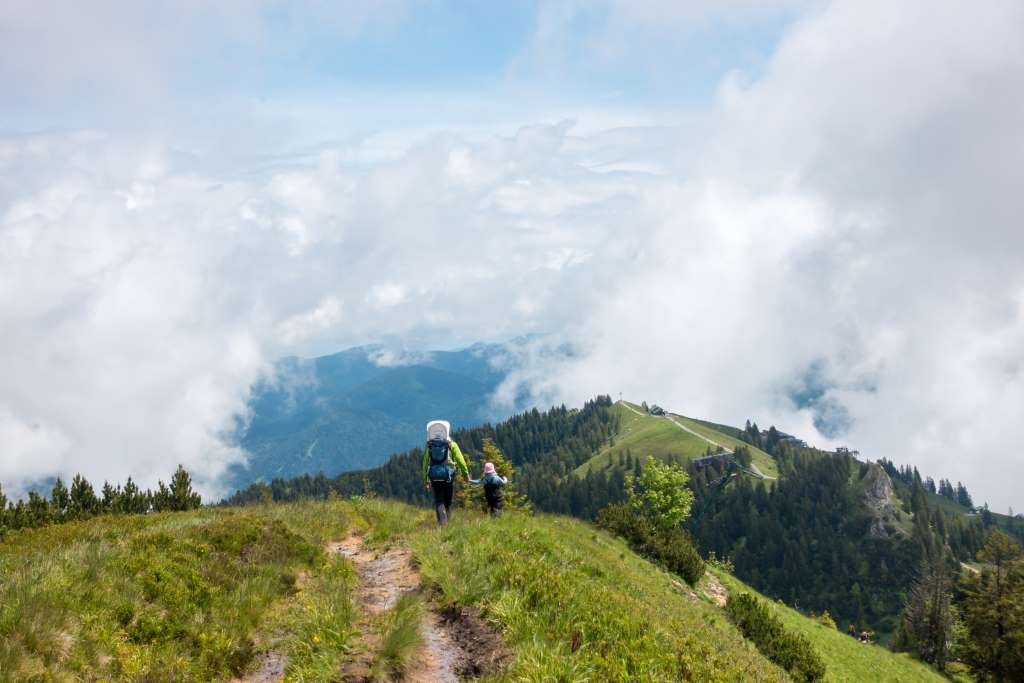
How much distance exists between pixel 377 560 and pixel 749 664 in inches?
376

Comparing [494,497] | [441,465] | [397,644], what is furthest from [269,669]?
[494,497]

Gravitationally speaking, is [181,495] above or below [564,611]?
above

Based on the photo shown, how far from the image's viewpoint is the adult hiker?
19.2 metres

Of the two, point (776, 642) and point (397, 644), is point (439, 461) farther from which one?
point (776, 642)

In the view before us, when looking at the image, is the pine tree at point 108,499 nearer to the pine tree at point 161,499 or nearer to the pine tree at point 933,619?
the pine tree at point 161,499

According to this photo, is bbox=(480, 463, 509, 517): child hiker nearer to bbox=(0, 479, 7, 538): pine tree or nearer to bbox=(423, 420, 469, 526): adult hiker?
bbox=(423, 420, 469, 526): adult hiker

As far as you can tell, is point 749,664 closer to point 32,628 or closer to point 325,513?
point 32,628

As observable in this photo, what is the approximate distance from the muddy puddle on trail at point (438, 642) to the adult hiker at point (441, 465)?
4706 mm

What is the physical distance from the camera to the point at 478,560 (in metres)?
13.1

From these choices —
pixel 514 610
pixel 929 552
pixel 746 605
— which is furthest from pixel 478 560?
pixel 929 552

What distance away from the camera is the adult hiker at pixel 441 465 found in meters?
19.2

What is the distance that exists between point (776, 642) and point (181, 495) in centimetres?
2743

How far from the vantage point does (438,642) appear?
10359mm

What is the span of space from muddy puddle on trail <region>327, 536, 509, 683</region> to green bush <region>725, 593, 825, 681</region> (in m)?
15.2
